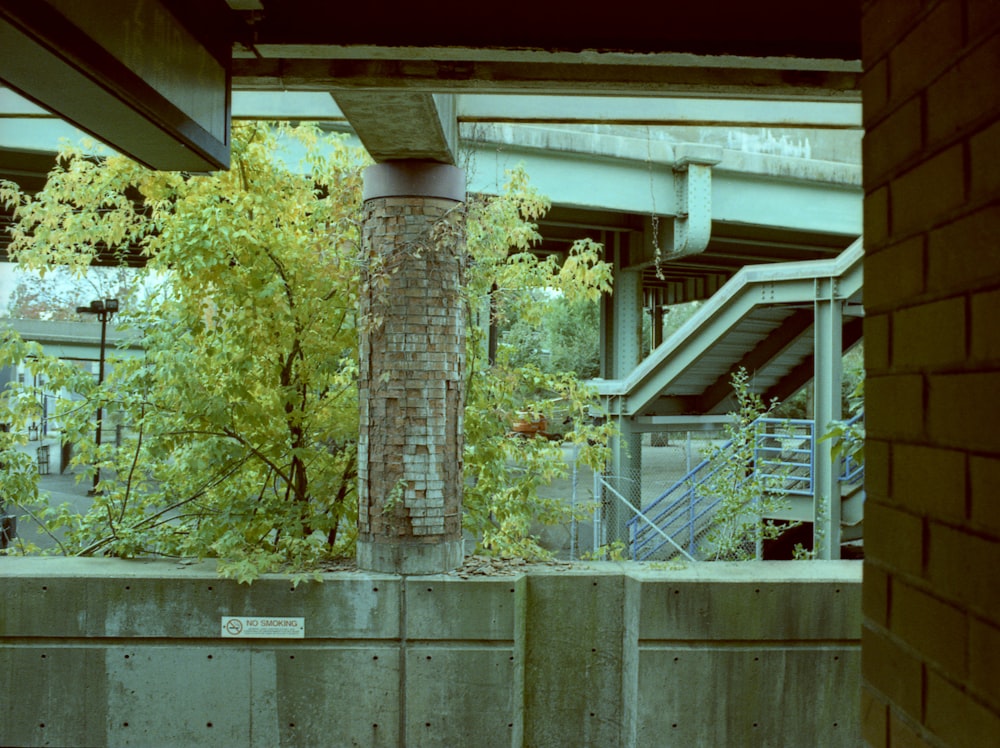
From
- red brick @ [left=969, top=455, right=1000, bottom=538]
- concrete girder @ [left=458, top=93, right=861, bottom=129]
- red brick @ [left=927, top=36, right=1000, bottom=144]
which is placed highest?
concrete girder @ [left=458, top=93, right=861, bottom=129]

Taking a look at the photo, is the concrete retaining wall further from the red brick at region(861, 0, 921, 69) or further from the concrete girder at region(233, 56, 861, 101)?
the red brick at region(861, 0, 921, 69)

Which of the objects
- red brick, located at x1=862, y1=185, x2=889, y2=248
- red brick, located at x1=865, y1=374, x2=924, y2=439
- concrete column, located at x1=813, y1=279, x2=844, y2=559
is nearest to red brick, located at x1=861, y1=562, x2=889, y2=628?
red brick, located at x1=865, y1=374, x2=924, y2=439

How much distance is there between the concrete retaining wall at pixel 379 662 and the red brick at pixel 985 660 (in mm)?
4811

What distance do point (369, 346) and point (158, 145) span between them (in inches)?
145

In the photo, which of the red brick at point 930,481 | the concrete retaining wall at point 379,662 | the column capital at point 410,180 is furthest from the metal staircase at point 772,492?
the red brick at point 930,481

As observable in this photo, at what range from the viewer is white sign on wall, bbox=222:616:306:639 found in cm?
615

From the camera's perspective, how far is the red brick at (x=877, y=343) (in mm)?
1831

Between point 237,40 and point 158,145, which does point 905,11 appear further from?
point 237,40

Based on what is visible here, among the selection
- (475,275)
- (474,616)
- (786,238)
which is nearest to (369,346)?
(475,275)

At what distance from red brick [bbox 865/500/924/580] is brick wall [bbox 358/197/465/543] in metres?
4.67

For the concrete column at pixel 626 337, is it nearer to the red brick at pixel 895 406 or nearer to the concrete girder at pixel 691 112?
the concrete girder at pixel 691 112

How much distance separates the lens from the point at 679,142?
540 inches

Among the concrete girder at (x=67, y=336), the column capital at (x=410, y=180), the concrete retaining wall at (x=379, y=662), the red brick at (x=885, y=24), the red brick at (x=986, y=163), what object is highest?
the concrete girder at (x=67, y=336)

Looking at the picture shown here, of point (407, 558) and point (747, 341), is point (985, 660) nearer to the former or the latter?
point (407, 558)
